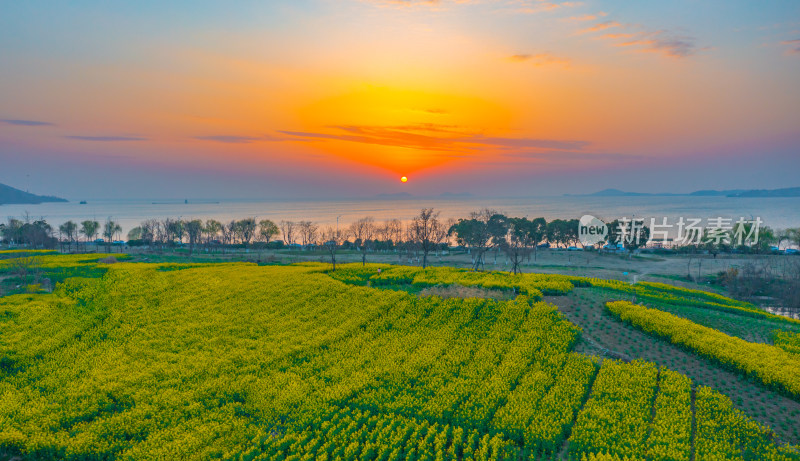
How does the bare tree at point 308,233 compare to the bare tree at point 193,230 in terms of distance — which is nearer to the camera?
the bare tree at point 193,230

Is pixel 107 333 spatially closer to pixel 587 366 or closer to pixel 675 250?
pixel 587 366

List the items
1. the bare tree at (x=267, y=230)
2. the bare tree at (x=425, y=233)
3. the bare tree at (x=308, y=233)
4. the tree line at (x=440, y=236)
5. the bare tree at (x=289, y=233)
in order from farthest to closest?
1. the bare tree at (x=289, y=233)
2. the bare tree at (x=308, y=233)
3. the bare tree at (x=267, y=230)
4. the tree line at (x=440, y=236)
5. the bare tree at (x=425, y=233)

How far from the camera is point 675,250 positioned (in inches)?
3260

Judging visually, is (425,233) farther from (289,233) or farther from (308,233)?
(289,233)

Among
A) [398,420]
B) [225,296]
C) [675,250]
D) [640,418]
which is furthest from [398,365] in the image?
[675,250]

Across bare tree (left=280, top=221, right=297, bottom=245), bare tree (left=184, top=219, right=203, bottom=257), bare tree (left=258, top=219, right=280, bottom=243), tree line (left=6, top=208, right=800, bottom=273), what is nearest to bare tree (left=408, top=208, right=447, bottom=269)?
tree line (left=6, top=208, right=800, bottom=273)

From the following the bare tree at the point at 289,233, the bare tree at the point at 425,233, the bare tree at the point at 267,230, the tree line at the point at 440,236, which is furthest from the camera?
the bare tree at the point at 289,233

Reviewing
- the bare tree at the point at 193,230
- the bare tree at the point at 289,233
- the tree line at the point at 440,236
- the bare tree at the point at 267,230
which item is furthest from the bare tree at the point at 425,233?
the bare tree at the point at 193,230

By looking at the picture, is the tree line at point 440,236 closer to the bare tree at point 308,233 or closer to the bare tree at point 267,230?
the bare tree at point 267,230

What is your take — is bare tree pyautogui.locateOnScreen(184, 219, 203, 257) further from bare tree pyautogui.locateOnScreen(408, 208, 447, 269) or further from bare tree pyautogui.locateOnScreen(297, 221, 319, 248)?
bare tree pyautogui.locateOnScreen(408, 208, 447, 269)

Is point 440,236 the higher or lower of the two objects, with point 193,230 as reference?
lower

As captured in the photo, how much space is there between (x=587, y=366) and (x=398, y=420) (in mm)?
10765

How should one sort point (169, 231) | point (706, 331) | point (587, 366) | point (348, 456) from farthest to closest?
1. point (169, 231)
2. point (706, 331)
3. point (587, 366)
4. point (348, 456)

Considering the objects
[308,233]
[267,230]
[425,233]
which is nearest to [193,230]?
[267,230]
